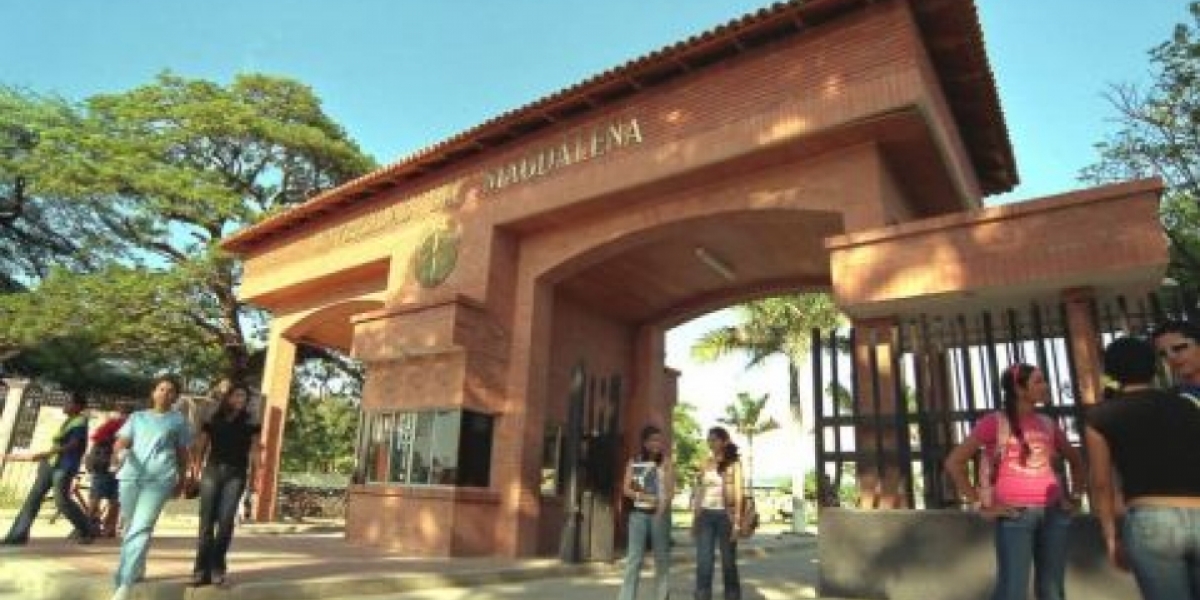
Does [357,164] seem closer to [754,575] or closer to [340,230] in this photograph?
[340,230]

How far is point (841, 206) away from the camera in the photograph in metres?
10.1

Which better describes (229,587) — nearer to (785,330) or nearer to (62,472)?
(62,472)

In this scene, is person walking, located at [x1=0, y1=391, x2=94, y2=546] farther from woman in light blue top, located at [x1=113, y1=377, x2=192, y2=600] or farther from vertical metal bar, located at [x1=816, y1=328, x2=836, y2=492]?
vertical metal bar, located at [x1=816, y1=328, x2=836, y2=492]

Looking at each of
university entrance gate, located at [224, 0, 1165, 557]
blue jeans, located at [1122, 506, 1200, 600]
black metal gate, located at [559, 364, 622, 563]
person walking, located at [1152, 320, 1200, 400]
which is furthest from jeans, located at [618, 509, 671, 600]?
black metal gate, located at [559, 364, 622, 563]

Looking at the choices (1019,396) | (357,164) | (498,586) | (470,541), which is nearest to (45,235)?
(357,164)

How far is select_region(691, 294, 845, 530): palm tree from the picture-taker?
92.2ft

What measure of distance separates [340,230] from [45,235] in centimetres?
1783

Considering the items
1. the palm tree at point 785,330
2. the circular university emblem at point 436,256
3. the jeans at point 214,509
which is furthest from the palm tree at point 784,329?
the jeans at point 214,509

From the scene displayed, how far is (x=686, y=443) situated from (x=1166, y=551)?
5147 centimetres

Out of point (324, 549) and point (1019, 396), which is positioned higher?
point (1019, 396)

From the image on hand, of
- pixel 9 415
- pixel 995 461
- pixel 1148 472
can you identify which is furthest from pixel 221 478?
pixel 9 415

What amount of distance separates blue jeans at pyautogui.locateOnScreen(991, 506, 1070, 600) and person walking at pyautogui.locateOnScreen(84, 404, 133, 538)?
9433 mm

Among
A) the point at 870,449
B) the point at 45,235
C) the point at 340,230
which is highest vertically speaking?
the point at 45,235

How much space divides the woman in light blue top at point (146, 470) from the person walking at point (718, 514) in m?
4.54
